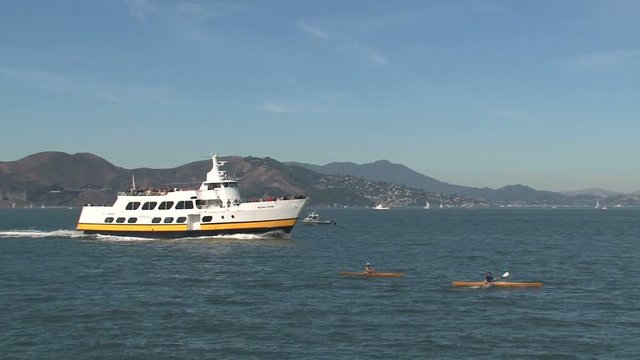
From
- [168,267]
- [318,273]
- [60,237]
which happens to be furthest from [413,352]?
[60,237]

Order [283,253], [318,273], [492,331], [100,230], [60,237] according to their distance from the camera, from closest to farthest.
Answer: [492,331]
[318,273]
[283,253]
[100,230]
[60,237]

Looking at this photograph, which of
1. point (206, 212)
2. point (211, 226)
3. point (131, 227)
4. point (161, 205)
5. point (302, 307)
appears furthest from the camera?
point (131, 227)

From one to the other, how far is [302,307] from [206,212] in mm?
39704

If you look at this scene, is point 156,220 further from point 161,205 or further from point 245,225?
Answer: point 245,225

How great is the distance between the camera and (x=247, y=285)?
46750mm

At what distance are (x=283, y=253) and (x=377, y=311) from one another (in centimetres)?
3136

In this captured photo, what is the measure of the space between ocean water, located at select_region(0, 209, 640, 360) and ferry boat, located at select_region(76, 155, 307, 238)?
5900mm

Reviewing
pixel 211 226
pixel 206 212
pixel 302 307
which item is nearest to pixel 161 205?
pixel 206 212

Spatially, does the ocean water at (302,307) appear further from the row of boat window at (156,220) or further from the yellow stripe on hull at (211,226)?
the row of boat window at (156,220)

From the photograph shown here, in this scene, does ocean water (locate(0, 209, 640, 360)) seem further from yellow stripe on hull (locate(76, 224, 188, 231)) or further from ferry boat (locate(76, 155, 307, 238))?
yellow stripe on hull (locate(76, 224, 188, 231))

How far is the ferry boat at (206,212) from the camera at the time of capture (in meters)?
74.9

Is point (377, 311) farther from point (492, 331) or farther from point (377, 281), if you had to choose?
point (377, 281)

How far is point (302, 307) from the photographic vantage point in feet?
125

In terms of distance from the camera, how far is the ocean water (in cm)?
2903
